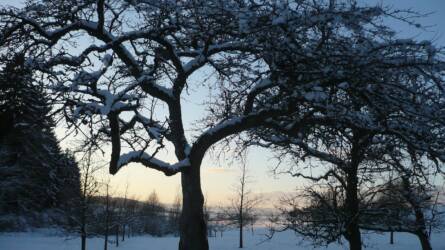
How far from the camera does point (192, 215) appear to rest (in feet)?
29.6

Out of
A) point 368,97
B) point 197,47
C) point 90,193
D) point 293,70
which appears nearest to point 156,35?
point 197,47

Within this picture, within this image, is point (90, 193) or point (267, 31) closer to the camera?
point (267, 31)

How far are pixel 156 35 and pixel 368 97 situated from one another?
398 cm

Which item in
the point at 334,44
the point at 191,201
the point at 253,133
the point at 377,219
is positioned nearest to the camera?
the point at 334,44

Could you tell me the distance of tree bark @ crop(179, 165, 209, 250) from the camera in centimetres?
894

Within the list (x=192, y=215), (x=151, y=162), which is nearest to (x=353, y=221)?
(x=192, y=215)

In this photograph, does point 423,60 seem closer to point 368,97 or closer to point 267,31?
point 368,97

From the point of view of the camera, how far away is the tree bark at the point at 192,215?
8.94 m

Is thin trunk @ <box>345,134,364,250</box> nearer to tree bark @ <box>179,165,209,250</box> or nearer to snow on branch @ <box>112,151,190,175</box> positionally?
tree bark @ <box>179,165,209,250</box>

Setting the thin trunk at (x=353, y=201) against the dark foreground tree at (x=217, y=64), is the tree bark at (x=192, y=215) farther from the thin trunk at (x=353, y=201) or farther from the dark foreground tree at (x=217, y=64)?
the thin trunk at (x=353, y=201)

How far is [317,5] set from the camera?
6551mm

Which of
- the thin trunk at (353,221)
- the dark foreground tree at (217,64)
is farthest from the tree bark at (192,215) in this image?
the thin trunk at (353,221)

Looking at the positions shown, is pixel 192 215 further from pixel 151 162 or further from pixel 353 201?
pixel 353 201

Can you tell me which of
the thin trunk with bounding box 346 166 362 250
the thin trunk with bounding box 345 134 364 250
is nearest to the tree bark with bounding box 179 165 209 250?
the thin trunk with bounding box 345 134 364 250
